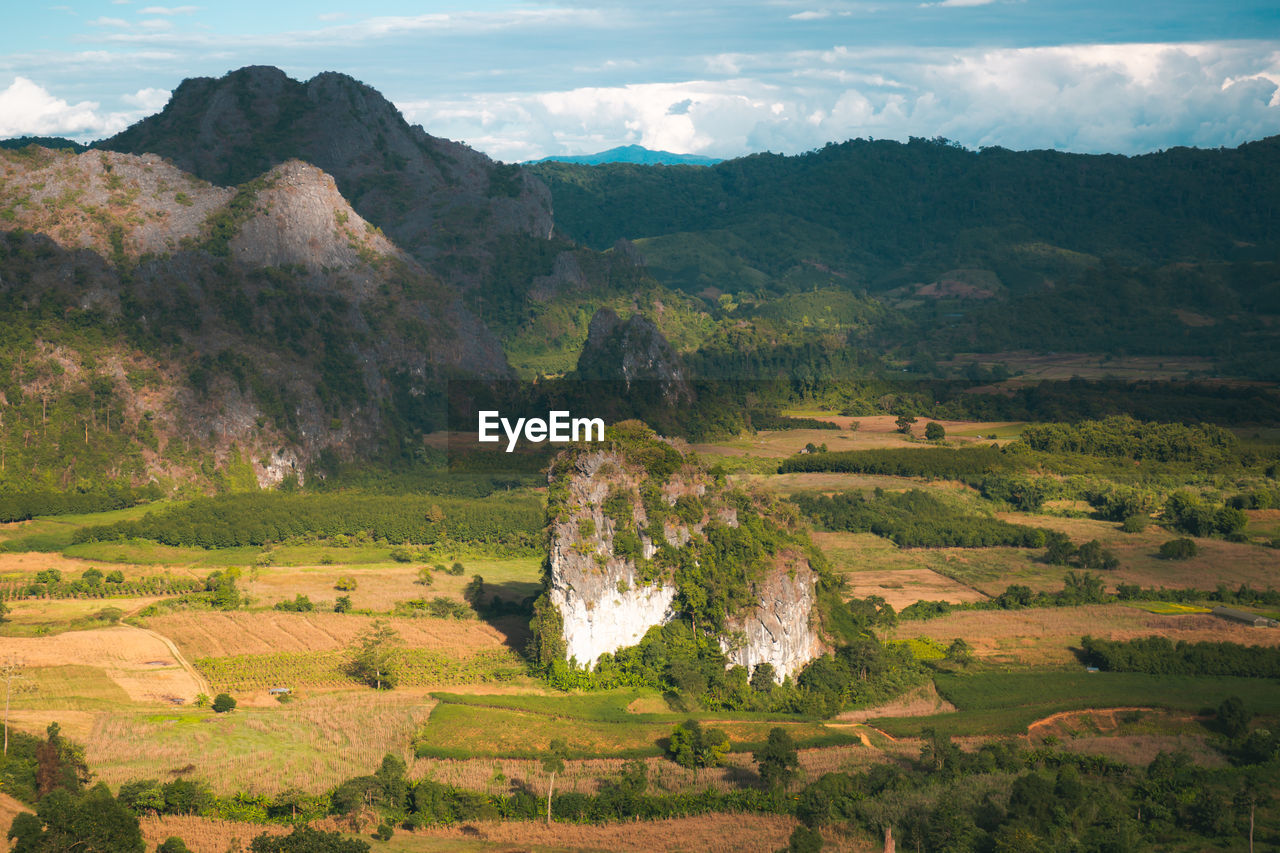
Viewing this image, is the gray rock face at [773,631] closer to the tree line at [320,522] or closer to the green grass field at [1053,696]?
the green grass field at [1053,696]

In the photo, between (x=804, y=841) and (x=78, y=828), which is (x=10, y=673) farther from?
(x=804, y=841)

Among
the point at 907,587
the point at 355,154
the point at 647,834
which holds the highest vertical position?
the point at 355,154

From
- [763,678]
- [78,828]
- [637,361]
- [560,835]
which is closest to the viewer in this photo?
[78,828]

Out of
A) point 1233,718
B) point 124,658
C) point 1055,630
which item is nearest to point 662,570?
point 1055,630

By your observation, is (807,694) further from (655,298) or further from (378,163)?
(378,163)

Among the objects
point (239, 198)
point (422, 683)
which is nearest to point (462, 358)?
point (239, 198)

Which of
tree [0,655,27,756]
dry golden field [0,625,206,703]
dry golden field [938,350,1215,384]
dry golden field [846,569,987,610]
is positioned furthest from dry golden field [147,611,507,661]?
dry golden field [938,350,1215,384]

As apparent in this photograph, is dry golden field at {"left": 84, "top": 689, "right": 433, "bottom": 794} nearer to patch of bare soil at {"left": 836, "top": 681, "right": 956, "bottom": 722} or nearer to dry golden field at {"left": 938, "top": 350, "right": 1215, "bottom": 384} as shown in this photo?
patch of bare soil at {"left": 836, "top": 681, "right": 956, "bottom": 722}
